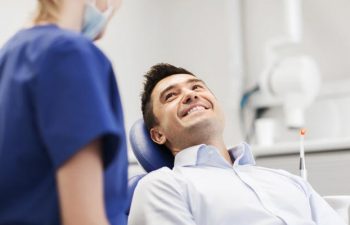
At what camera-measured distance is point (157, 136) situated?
6.63ft

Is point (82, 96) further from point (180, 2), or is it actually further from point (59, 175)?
point (180, 2)

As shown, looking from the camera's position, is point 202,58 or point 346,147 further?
point 202,58

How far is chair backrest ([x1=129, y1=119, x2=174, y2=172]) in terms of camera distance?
1.96 metres

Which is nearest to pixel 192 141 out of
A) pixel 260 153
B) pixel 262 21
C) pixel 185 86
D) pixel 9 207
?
pixel 185 86

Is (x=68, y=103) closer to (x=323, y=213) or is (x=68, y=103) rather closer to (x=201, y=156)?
(x=201, y=156)

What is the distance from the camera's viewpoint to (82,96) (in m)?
0.84

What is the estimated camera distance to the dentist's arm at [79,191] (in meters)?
0.81

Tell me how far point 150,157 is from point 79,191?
115 centimetres

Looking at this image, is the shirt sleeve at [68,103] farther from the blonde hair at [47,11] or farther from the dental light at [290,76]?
the dental light at [290,76]

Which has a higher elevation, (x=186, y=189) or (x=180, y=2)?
(x=180, y=2)

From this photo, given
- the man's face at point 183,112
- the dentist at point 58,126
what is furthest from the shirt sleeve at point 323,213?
the dentist at point 58,126

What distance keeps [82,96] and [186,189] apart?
925 millimetres

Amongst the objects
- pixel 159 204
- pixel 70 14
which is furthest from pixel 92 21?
pixel 159 204

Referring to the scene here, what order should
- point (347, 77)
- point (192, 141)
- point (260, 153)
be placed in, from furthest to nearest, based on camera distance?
point (347, 77)
point (260, 153)
point (192, 141)
